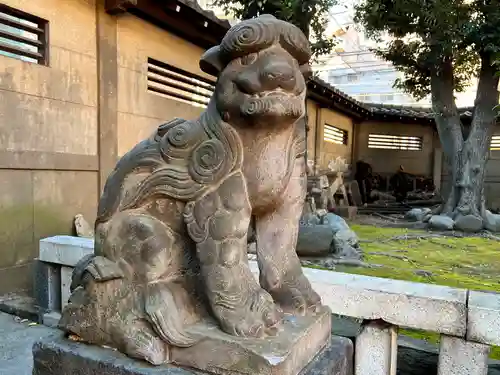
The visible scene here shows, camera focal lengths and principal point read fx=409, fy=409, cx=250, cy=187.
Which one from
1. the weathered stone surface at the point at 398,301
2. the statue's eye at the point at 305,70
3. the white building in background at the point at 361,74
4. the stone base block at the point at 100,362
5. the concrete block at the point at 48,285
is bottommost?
the concrete block at the point at 48,285

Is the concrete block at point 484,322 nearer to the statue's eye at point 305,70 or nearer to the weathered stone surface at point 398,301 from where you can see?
the weathered stone surface at point 398,301

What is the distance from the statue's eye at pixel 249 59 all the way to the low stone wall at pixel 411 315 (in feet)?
3.82

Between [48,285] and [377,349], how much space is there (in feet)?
7.57

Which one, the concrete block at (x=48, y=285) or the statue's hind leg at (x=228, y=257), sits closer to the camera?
the statue's hind leg at (x=228, y=257)

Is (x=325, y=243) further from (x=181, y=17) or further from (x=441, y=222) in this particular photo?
(x=441, y=222)

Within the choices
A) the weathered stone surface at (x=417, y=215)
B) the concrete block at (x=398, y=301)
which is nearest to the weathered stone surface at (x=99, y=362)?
the concrete block at (x=398, y=301)

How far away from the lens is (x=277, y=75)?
1.24 metres

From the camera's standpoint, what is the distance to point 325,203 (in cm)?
889

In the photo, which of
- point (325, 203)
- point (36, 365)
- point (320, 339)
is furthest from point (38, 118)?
point (325, 203)

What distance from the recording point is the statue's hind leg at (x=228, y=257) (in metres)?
1.29

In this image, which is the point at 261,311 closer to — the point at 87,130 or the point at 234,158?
the point at 234,158

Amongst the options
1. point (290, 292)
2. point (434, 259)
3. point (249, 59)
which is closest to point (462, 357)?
→ point (290, 292)

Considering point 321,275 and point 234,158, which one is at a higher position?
point 234,158

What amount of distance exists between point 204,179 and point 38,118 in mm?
3229
